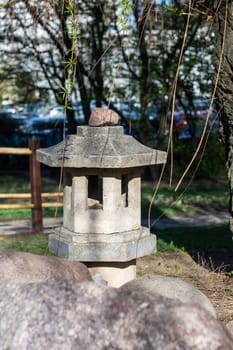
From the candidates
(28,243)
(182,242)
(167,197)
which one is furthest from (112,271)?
(167,197)

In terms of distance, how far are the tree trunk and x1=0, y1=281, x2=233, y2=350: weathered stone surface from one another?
3.24 m

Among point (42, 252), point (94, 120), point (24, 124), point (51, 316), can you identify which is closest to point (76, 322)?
point (51, 316)

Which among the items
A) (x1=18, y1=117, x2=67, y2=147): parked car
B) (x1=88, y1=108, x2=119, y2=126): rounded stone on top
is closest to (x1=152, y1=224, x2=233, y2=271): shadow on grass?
(x1=88, y1=108, x2=119, y2=126): rounded stone on top

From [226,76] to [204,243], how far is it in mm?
3132

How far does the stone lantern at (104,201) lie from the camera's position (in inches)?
197

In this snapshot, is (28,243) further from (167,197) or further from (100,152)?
(167,197)

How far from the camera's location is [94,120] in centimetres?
519

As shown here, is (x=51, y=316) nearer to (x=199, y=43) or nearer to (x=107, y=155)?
(x=107, y=155)

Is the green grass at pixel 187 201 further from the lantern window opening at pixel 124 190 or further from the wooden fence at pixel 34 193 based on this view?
the lantern window opening at pixel 124 190

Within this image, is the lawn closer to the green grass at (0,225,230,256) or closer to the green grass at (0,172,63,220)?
the green grass at (0,172,63,220)

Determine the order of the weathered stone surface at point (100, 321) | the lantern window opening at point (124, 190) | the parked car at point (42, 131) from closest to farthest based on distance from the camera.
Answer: the weathered stone surface at point (100, 321)
the lantern window opening at point (124, 190)
the parked car at point (42, 131)

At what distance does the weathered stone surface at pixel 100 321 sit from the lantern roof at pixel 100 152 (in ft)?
8.49

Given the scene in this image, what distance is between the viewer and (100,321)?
2176 mm

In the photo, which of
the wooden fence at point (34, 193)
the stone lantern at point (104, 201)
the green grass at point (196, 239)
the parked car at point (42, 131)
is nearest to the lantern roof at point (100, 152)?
the stone lantern at point (104, 201)
